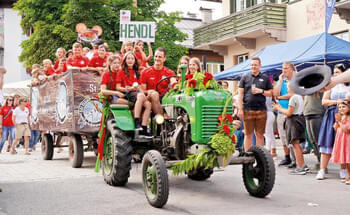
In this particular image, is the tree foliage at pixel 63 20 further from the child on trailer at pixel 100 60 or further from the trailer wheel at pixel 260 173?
the trailer wheel at pixel 260 173

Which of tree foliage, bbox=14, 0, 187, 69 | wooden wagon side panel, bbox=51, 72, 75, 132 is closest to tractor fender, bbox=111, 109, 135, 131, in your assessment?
wooden wagon side panel, bbox=51, 72, 75, 132

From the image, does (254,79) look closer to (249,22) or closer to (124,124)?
(124,124)

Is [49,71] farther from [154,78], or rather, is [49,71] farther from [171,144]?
[171,144]

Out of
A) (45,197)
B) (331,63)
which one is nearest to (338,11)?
(331,63)

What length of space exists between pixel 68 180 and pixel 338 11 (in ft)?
40.3

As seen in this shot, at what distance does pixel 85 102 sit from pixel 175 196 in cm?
356

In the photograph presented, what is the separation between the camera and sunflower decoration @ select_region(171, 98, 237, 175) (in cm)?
547

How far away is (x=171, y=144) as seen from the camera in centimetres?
632

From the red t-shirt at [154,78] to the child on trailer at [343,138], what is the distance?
296cm

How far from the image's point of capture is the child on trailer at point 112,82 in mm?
7246

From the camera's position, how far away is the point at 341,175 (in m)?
A: 7.61

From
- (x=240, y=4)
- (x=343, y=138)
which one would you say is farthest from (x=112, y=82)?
(x=240, y=4)

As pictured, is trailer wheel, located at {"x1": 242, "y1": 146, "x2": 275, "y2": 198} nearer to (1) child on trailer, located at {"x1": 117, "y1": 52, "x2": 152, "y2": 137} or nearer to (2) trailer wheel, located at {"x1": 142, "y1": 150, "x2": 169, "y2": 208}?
(2) trailer wheel, located at {"x1": 142, "y1": 150, "x2": 169, "y2": 208}

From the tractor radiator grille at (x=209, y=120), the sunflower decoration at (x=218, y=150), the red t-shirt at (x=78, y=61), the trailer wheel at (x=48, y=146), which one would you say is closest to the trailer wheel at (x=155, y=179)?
the sunflower decoration at (x=218, y=150)
